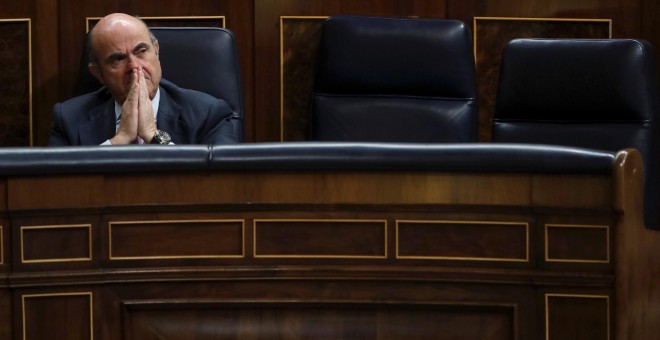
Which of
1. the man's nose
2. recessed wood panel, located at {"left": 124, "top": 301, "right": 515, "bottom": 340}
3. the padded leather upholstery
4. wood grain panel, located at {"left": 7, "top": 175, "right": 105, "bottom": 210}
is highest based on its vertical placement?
the man's nose

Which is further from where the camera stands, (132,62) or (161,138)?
(132,62)

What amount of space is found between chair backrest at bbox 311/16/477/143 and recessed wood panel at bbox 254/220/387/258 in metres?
0.96

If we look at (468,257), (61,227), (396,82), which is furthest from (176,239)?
(396,82)

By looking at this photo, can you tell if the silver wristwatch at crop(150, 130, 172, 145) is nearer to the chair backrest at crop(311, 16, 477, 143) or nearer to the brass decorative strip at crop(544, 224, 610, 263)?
the chair backrest at crop(311, 16, 477, 143)

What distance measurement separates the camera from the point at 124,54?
242 cm

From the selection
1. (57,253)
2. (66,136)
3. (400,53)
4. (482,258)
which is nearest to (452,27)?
(400,53)

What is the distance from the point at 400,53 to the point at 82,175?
3.71 feet

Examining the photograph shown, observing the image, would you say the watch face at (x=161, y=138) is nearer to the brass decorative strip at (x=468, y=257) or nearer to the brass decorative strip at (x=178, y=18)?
the brass decorative strip at (x=178, y=18)

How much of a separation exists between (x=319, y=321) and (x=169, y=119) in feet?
3.12

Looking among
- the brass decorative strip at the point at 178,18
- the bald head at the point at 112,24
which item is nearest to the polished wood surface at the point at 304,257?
the bald head at the point at 112,24

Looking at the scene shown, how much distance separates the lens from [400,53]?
255 centimetres

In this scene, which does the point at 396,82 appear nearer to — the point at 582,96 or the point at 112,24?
the point at 582,96

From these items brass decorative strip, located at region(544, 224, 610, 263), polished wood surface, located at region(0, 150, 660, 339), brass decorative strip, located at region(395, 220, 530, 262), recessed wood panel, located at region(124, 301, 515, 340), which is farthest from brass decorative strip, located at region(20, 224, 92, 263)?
brass decorative strip, located at region(544, 224, 610, 263)

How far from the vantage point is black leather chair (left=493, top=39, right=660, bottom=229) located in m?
2.38
